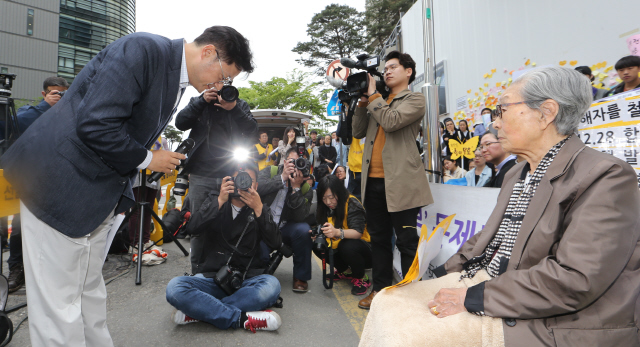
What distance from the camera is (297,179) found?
381cm

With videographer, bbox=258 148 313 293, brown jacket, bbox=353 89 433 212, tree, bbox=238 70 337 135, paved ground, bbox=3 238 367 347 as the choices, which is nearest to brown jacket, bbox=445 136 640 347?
brown jacket, bbox=353 89 433 212

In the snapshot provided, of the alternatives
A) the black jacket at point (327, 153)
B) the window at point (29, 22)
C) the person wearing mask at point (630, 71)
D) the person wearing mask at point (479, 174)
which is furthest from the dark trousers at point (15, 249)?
the window at point (29, 22)

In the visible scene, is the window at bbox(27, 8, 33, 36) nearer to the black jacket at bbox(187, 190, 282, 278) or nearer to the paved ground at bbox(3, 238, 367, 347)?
the paved ground at bbox(3, 238, 367, 347)

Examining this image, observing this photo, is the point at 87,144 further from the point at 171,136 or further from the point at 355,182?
the point at 171,136

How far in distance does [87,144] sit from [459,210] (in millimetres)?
2444

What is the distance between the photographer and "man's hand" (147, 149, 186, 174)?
173 cm

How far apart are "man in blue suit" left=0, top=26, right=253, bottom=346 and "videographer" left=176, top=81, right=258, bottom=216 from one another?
1493mm

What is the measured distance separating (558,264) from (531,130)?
581 mm

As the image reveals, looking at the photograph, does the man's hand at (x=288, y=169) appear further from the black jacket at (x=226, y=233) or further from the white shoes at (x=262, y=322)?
the white shoes at (x=262, y=322)

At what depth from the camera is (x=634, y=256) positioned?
1158 mm

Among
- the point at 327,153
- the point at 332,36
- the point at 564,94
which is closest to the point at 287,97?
the point at 332,36

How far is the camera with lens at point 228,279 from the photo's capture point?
2723 millimetres

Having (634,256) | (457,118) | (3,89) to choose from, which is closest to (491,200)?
(634,256)

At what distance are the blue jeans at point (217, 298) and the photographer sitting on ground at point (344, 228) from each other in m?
1.01
